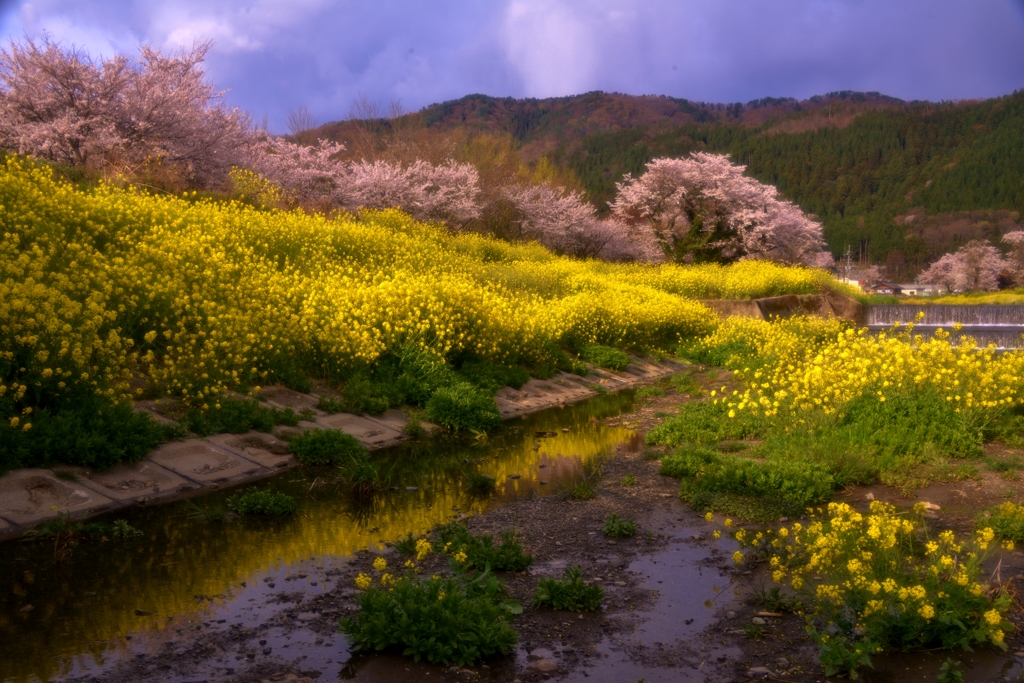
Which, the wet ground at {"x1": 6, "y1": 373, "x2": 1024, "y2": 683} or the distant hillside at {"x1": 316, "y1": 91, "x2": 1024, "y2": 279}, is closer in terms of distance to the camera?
the wet ground at {"x1": 6, "y1": 373, "x2": 1024, "y2": 683}

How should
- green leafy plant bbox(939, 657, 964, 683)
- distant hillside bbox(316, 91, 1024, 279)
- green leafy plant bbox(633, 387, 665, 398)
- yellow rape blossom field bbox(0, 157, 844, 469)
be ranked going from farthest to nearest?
distant hillside bbox(316, 91, 1024, 279), green leafy plant bbox(633, 387, 665, 398), yellow rape blossom field bbox(0, 157, 844, 469), green leafy plant bbox(939, 657, 964, 683)

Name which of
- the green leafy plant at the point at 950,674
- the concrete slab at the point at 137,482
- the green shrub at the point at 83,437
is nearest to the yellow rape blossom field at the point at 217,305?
the green shrub at the point at 83,437

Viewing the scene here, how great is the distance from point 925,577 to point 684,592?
132 cm

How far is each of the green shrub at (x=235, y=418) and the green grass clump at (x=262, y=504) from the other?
167 cm

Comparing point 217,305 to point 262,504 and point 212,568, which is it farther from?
point 212,568

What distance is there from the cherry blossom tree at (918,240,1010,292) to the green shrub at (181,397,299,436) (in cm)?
→ 6107

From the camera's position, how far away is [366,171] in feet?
84.0

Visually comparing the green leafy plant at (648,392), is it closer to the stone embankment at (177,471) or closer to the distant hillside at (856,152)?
the stone embankment at (177,471)

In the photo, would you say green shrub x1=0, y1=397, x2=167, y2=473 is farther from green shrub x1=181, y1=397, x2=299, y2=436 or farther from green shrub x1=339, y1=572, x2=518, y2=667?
green shrub x1=339, y1=572, x2=518, y2=667

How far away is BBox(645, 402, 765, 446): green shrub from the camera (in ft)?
29.6

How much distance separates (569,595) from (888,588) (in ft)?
5.47

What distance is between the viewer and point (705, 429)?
9.31 meters

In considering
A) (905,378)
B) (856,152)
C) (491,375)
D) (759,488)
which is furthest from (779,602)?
(856,152)

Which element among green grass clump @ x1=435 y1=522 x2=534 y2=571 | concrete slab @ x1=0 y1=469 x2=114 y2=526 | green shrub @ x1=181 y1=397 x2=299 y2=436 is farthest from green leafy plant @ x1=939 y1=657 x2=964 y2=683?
green shrub @ x1=181 y1=397 x2=299 y2=436
